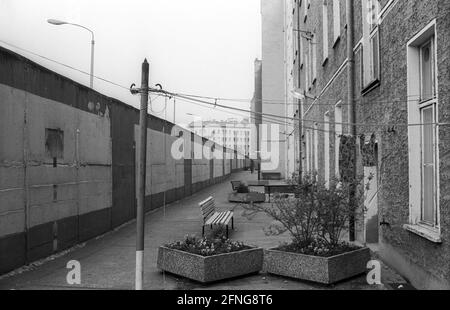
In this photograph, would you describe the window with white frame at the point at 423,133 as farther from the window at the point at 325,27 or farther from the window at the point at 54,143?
the window at the point at 325,27

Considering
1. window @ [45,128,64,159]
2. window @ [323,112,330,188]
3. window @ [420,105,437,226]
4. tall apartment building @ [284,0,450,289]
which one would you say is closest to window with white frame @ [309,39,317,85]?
window @ [323,112,330,188]

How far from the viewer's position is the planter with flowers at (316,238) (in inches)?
256

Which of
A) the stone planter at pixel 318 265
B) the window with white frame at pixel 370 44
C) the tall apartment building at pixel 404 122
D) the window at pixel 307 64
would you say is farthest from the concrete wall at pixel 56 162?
the window at pixel 307 64

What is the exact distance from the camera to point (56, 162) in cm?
865

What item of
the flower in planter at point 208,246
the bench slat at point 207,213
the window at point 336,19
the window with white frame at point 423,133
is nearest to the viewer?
the window with white frame at point 423,133

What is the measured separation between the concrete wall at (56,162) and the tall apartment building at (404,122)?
15.3ft

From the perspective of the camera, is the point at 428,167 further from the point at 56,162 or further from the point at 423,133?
the point at 56,162

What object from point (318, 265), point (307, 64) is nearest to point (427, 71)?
point (318, 265)

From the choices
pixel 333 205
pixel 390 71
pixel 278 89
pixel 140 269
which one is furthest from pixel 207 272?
pixel 278 89

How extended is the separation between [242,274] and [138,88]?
2.96m

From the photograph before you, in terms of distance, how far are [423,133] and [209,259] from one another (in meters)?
3.24

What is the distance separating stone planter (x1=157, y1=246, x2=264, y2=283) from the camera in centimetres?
647

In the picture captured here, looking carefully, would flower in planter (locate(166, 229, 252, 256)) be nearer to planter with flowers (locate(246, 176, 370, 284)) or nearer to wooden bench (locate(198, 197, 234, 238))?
planter with flowers (locate(246, 176, 370, 284))

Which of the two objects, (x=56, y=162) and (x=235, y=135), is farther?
(x=235, y=135)
